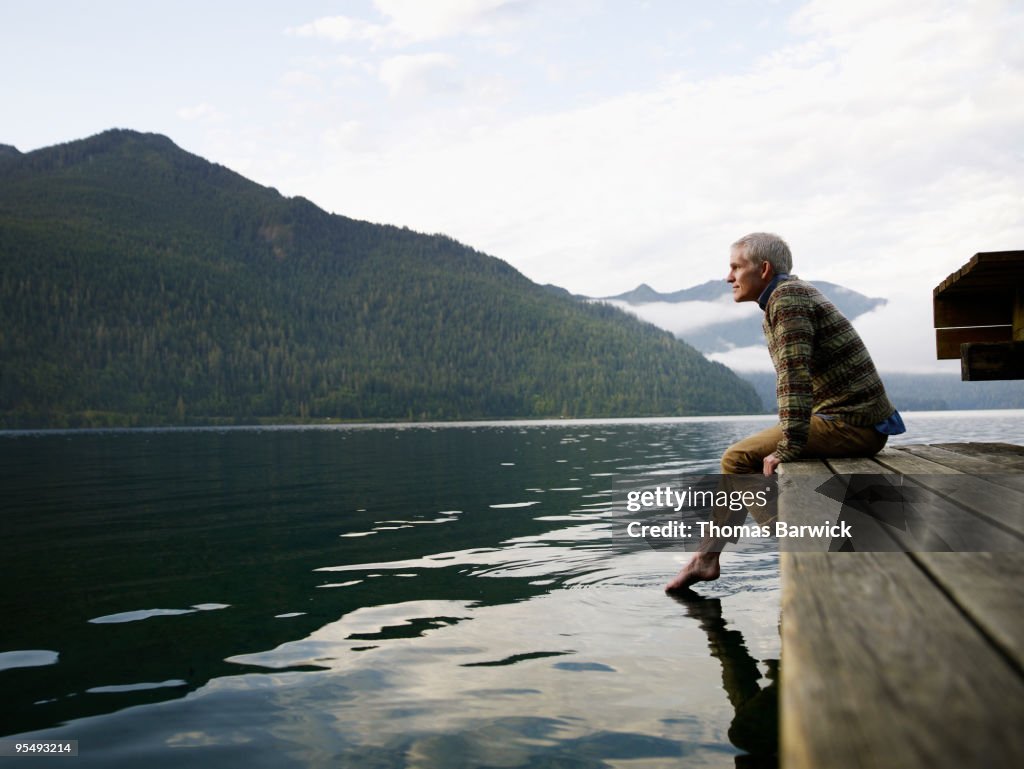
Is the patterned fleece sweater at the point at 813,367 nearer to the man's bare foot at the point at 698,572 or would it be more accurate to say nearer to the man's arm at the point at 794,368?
the man's arm at the point at 794,368

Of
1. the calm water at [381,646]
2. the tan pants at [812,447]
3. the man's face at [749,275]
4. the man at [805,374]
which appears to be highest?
the man's face at [749,275]

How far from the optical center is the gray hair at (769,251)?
621cm

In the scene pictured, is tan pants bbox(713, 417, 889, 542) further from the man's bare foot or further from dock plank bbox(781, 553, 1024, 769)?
dock plank bbox(781, 553, 1024, 769)

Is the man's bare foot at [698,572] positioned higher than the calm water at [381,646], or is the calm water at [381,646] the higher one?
the man's bare foot at [698,572]

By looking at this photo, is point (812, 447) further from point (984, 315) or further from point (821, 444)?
point (984, 315)

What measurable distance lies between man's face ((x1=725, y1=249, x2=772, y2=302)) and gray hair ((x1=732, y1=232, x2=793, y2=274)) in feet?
0.11

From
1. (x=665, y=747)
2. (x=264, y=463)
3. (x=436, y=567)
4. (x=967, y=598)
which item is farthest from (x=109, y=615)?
(x=264, y=463)

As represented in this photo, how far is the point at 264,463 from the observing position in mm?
31609

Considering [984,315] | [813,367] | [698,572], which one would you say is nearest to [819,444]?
[813,367]

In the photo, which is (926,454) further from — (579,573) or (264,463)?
(264,463)

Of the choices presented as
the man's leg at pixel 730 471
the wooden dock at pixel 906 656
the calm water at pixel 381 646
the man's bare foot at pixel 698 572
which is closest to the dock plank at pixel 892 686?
the wooden dock at pixel 906 656

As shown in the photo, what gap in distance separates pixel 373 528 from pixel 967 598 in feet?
37.4

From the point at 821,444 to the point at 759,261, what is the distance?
144 cm

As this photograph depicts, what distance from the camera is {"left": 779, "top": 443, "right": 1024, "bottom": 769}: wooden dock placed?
1.40m
